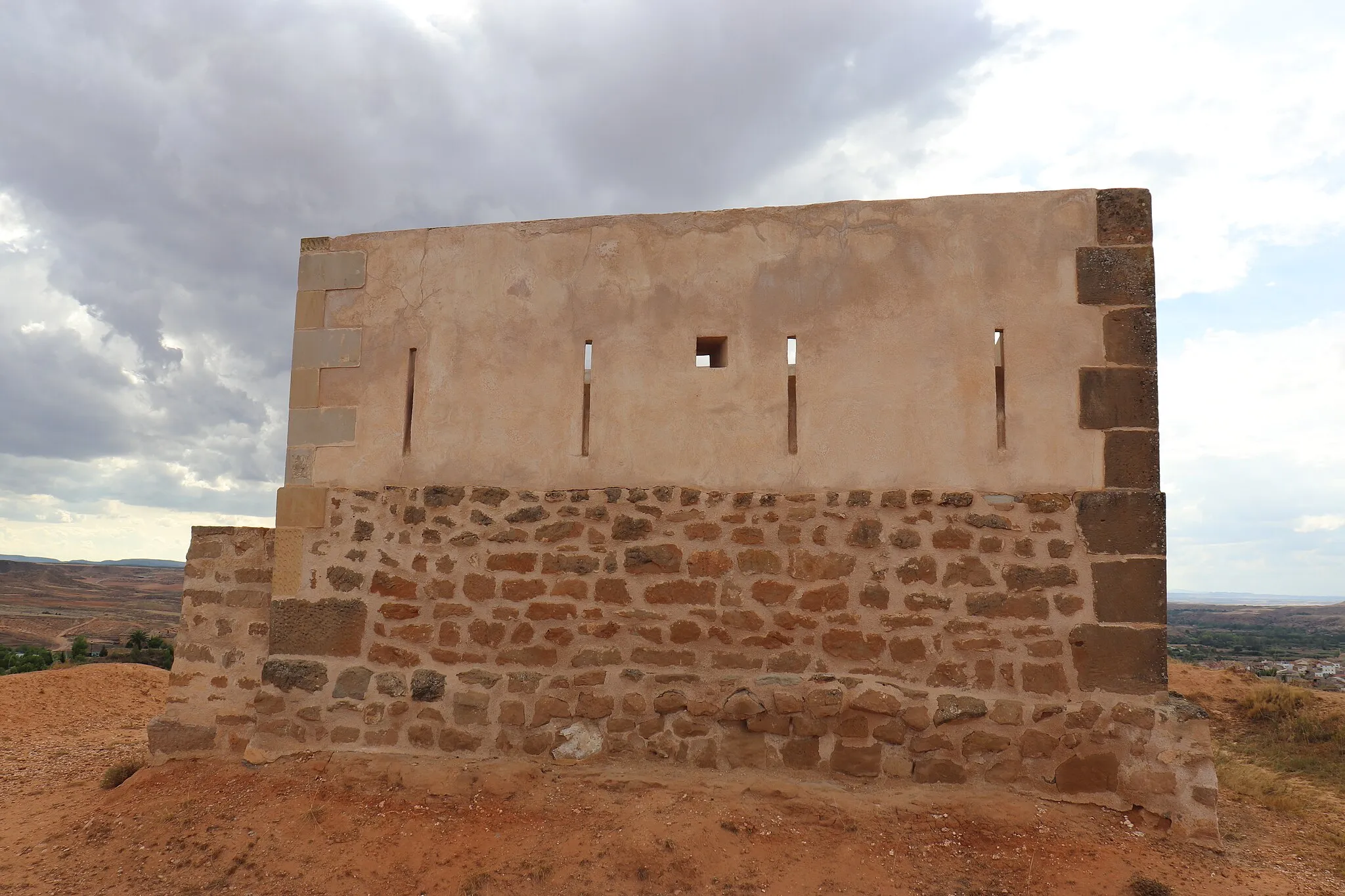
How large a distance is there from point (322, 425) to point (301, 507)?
23.1 inches

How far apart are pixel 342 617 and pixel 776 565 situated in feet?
9.48

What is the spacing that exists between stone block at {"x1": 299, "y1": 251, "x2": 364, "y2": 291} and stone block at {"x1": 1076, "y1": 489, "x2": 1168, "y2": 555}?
5.05m

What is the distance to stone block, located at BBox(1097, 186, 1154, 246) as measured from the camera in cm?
485

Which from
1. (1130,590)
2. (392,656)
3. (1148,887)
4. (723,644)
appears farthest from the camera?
(392,656)

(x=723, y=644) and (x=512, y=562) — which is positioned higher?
(x=512, y=562)

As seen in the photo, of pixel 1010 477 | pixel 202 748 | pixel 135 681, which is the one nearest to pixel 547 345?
pixel 1010 477

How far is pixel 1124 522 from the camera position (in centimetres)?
462

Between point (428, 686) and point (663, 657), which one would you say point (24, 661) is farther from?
point (663, 657)

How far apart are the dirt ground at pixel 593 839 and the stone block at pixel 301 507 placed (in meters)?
1.55

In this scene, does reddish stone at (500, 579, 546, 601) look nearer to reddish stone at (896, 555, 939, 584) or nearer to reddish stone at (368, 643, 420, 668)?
reddish stone at (368, 643, 420, 668)

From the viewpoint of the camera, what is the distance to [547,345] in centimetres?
534

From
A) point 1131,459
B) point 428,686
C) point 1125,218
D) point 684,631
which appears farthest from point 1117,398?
point 428,686

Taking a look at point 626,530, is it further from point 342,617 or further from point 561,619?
point 342,617

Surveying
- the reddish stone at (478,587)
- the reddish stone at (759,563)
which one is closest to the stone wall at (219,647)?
the reddish stone at (478,587)
